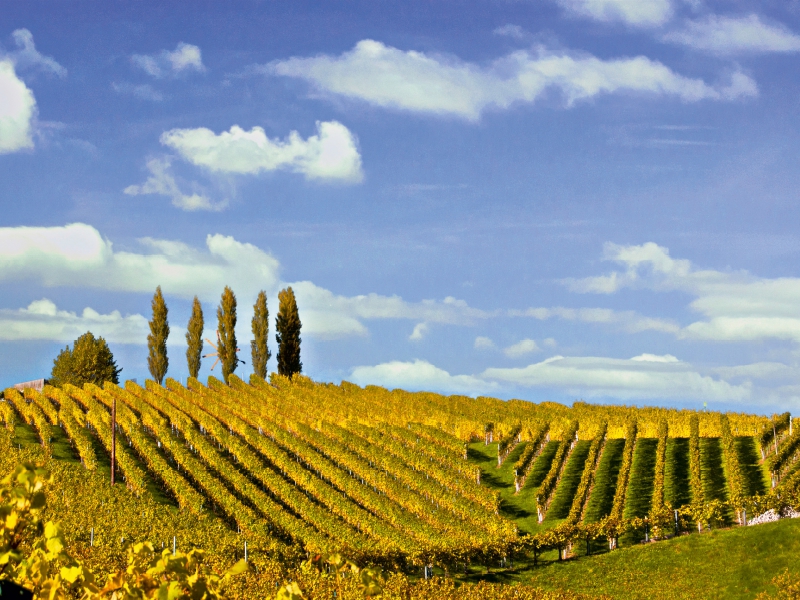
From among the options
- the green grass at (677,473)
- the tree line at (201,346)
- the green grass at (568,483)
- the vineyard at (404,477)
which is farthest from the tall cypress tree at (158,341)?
the green grass at (677,473)

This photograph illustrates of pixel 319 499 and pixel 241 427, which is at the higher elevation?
pixel 241 427

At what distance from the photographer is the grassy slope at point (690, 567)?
28234mm

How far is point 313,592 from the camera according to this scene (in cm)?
1564

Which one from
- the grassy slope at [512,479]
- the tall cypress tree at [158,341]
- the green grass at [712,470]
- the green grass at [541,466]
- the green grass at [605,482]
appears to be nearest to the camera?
the green grass at [605,482]

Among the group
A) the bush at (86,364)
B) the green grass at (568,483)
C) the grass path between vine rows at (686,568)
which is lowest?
the grass path between vine rows at (686,568)

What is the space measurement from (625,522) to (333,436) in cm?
2425

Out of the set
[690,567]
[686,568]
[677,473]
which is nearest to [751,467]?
[677,473]

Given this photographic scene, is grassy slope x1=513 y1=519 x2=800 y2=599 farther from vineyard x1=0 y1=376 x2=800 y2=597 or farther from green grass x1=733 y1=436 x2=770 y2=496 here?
green grass x1=733 y1=436 x2=770 y2=496

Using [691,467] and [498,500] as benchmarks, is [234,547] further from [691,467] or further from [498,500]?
[691,467]

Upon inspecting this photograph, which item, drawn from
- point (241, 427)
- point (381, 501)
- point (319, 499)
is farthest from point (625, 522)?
point (241, 427)

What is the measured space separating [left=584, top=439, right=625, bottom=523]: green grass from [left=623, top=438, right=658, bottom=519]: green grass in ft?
2.95

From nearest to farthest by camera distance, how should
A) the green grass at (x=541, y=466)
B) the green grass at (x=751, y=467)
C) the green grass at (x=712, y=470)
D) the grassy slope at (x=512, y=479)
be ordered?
the grassy slope at (x=512, y=479) → the green grass at (x=712, y=470) → the green grass at (x=751, y=467) → the green grass at (x=541, y=466)

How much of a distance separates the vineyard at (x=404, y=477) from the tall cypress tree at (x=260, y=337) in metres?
23.2

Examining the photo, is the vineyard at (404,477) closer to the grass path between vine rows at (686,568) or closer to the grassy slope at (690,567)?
the grass path between vine rows at (686,568)
